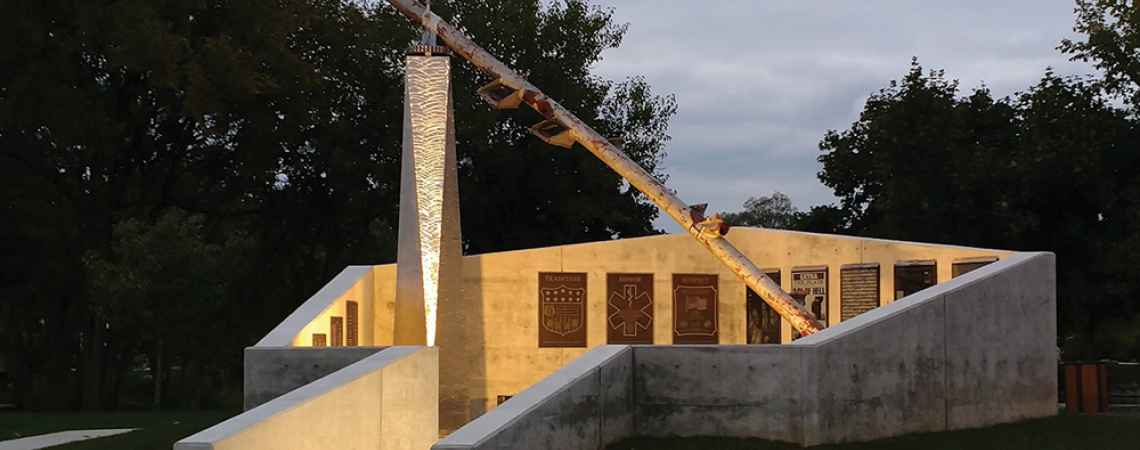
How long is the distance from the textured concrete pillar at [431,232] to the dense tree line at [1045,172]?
14506mm

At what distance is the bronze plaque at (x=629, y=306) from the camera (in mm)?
20734

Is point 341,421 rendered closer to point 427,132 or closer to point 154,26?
point 427,132

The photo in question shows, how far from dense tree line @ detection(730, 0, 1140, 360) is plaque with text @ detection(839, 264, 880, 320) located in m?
A: 8.86

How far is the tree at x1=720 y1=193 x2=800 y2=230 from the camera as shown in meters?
78.5

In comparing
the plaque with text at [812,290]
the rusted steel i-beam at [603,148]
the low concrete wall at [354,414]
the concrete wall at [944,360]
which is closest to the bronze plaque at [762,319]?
the plaque with text at [812,290]

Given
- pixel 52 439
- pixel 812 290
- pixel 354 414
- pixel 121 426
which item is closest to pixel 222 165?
pixel 121 426

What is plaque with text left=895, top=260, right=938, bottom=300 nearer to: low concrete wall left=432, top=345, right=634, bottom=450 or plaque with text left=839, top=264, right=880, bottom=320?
plaque with text left=839, top=264, right=880, bottom=320

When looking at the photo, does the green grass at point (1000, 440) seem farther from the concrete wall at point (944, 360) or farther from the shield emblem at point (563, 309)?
the shield emblem at point (563, 309)

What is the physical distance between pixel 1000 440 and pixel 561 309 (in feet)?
30.3

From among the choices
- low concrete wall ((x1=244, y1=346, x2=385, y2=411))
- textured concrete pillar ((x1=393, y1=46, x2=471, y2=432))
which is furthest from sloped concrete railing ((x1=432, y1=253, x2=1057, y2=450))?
textured concrete pillar ((x1=393, y1=46, x2=471, y2=432))

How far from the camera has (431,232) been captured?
1677 centimetres

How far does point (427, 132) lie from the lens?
Answer: 671 inches

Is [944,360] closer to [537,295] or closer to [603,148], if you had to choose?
[603,148]

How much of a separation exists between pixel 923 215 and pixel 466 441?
2167cm
